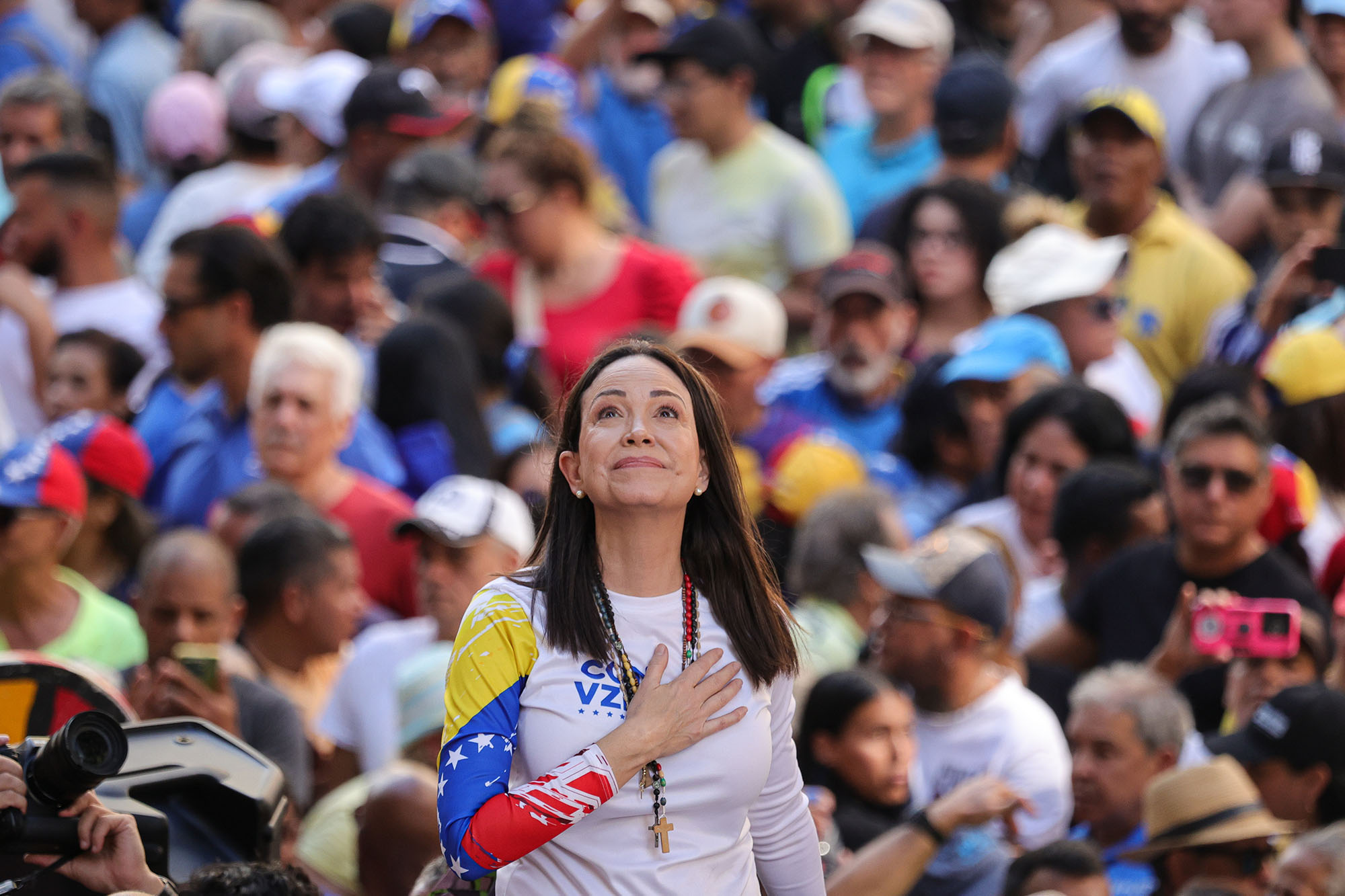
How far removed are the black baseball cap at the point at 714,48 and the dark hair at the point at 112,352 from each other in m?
2.82

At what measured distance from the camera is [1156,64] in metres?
9.18

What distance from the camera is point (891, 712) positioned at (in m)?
5.05

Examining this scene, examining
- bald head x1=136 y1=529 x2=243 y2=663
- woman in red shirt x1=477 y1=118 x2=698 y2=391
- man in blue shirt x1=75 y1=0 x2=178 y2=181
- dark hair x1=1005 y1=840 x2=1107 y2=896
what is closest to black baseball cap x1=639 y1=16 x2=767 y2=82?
woman in red shirt x1=477 y1=118 x2=698 y2=391

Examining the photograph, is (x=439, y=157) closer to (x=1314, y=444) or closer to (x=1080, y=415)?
(x=1080, y=415)

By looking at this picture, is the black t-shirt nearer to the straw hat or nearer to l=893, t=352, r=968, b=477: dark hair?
the straw hat

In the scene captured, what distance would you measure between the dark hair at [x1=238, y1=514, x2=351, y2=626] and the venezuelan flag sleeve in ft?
9.30

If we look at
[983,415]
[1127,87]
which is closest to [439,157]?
[983,415]

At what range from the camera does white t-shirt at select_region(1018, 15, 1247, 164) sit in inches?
360

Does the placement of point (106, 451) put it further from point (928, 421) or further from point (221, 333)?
point (928, 421)

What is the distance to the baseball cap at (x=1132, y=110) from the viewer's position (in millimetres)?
8164

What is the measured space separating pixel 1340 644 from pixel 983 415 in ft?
6.24

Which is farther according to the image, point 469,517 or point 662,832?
point 469,517

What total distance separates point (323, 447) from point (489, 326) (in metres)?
1.07

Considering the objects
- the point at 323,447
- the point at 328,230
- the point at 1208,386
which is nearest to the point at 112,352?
the point at 328,230
